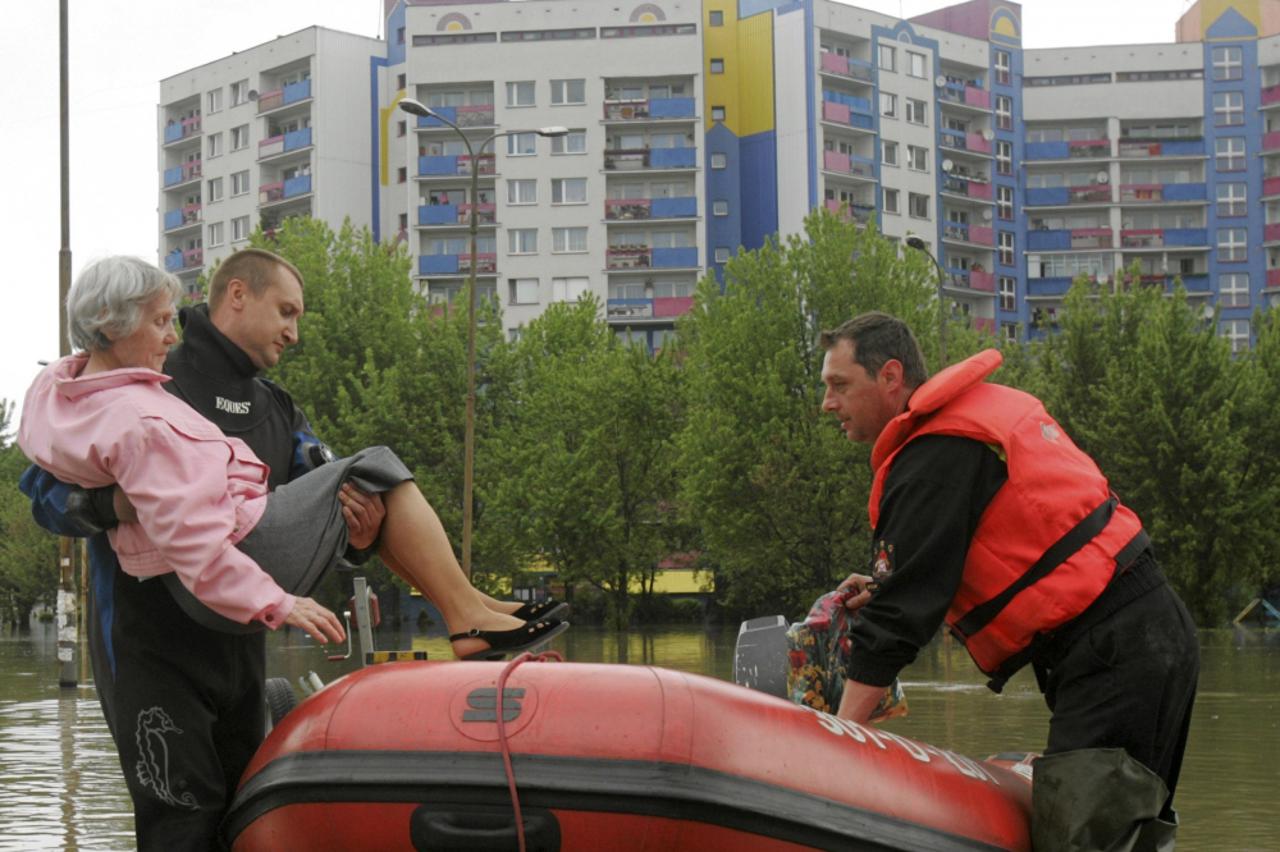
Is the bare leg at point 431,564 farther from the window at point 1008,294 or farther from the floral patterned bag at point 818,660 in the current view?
the window at point 1008,294

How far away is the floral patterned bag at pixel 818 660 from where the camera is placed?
5.30 metres

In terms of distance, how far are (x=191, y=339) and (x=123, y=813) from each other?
5.62m

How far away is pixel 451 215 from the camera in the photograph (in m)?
84.8

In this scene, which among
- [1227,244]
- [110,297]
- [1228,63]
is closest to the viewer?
[110,297]

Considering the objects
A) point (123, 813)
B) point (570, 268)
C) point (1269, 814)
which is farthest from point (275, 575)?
point (570, 268)

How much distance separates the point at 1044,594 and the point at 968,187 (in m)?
89.1

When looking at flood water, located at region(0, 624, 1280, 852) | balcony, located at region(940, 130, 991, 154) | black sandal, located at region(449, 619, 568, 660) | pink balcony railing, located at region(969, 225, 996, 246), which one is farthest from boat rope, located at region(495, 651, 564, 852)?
pink balcony railing, located at region(969, 225, 996, 246)

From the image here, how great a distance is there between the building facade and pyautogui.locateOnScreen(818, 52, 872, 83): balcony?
0.48 ft

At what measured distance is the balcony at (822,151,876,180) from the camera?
84562 mm

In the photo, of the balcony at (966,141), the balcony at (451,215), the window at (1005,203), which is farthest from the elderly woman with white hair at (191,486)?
the window at (1005,203)

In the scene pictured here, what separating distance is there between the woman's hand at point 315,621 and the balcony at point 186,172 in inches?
3714

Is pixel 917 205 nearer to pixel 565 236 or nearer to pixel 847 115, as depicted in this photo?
pixel 847 115

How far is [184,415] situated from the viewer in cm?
440

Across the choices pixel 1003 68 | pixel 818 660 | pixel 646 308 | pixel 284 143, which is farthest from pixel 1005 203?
pixel 818 660
